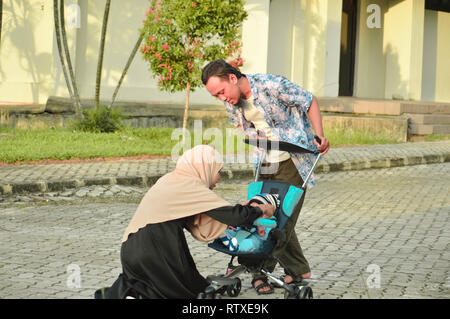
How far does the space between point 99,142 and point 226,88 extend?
850 cm

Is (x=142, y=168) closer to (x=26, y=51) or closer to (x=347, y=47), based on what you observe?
(x=26, y=51)

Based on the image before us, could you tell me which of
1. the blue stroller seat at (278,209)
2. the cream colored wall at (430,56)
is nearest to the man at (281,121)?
the blue stroller seat at (278,209)

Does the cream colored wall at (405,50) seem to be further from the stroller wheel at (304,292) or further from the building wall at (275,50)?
the stroller wheel at (304,292)

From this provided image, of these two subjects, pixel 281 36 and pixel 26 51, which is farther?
pixel 281 36

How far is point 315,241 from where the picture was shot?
722 centimetres

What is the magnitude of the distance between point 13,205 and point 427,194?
542cm

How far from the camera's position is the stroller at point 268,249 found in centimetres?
491

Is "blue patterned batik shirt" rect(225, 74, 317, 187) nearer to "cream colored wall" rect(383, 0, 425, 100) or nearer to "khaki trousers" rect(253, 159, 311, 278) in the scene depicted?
"khaki trousers" rect(253, 159, 311, 278)

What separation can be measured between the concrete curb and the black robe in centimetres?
515

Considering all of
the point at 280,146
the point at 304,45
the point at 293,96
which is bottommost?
the point at 280,146

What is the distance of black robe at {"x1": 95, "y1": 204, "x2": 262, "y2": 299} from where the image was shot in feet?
15.3
